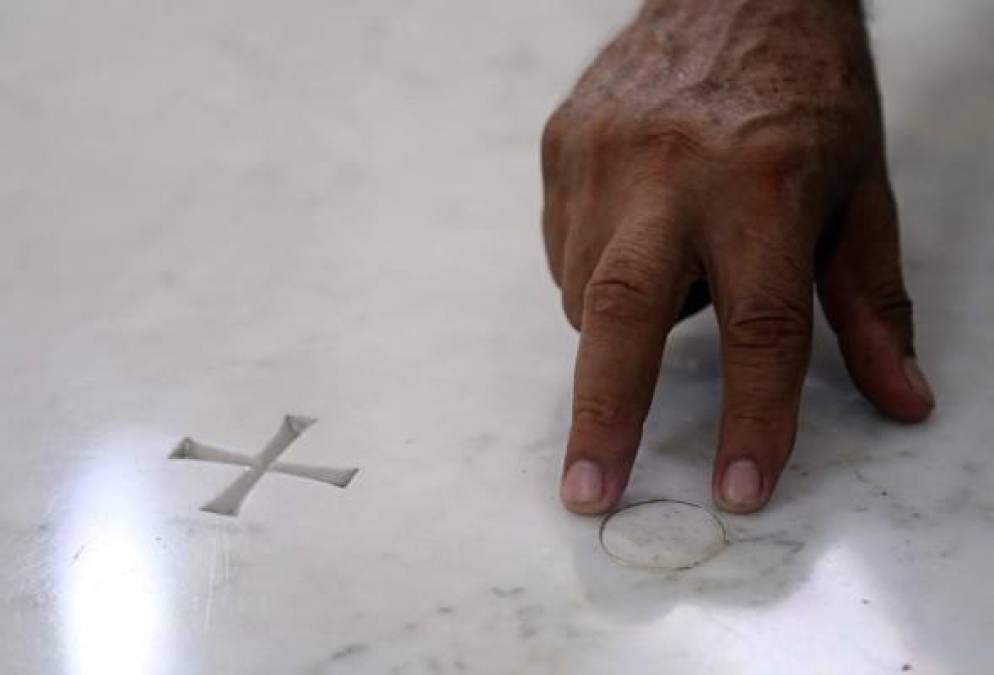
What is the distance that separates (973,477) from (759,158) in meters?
0.22

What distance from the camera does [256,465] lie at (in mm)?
759

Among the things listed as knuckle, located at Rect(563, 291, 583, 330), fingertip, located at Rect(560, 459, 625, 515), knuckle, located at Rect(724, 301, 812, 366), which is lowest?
fingertip, located at Rect(560, 459, 625, 515)

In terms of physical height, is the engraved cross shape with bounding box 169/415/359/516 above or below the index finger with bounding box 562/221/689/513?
below

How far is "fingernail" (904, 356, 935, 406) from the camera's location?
→ 743mm

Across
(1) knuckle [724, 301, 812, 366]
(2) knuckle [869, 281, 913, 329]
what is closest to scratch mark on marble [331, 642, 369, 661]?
(1) knuckle [724, 301, 812, 366]

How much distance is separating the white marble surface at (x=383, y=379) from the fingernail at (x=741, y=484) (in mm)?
12

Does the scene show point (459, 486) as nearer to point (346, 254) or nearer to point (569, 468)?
point (569, 468)

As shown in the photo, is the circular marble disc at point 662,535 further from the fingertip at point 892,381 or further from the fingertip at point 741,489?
the fingertip at point 892,381

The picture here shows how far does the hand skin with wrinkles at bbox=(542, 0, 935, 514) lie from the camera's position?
0.70 metres

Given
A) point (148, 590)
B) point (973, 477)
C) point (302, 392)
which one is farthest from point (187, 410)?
point (973, 477)

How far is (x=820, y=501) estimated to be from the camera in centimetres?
68

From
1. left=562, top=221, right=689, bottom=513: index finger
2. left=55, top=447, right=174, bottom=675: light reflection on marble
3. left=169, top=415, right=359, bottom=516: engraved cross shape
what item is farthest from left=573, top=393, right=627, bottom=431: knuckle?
left=55, top=447, right=174, bottom=675: light reflection on marble

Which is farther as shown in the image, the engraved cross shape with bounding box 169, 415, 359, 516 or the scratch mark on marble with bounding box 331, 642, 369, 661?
the engraved cross shape with bounding box 169, 415, 359, 516

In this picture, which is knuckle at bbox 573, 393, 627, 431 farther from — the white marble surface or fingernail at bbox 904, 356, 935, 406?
fingernail at bbox 904, 356, 935, 406
